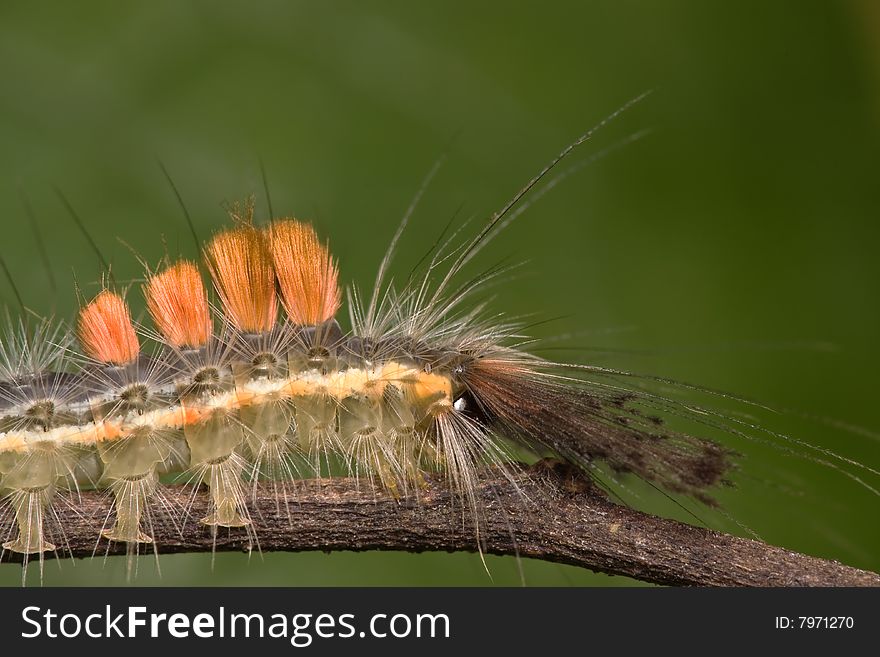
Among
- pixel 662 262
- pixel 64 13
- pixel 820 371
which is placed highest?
pixel 64 13

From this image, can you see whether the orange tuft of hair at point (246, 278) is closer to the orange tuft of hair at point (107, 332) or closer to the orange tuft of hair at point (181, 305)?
the orange tuft of hair at point (181, 305)

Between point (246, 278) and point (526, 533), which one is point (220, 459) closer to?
point (246, 278)

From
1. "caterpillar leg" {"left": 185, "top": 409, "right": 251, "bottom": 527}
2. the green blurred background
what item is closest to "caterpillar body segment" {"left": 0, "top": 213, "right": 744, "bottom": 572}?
"caterpillar leg" {"left": 185, "top": 409, "right": 251, "bottom": 527}

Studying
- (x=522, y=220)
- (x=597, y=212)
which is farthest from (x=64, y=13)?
(x=597, y=212)

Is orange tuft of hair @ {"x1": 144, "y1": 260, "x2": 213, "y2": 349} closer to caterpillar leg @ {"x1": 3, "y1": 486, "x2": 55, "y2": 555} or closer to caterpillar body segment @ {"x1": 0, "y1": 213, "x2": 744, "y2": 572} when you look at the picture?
caterpillar body segment @ {"x1": 0, "y1": 213, "x2": 744, "y2": 572}

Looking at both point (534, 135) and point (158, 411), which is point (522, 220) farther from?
point (158, 411)

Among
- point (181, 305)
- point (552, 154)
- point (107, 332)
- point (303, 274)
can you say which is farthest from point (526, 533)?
point (552, 154)

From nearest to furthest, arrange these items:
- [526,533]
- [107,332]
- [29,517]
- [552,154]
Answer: [526,533], [29,517], [107,332], [552,154]
